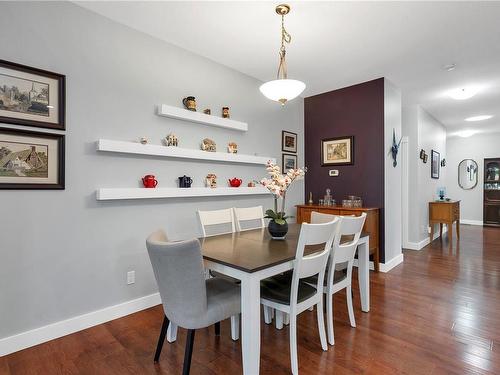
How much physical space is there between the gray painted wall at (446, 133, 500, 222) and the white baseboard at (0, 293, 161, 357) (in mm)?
8709

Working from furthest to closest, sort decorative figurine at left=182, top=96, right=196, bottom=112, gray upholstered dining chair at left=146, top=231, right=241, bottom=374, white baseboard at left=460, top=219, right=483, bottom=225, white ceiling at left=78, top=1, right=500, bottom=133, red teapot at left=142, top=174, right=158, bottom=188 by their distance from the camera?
white baseboard at left=460, top=219, right=483, bottom=225
decorative figurine at left=182, top=96, right=196, bottom=112
red teapot at left=142, top=174, right=158, bottom=188
white ceiling at left=78, top=1, right=500, bottom=133
gray upholstered dining chair at left=146, top=231, right=241, bottom=374

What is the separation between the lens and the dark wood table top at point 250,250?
1.63 m

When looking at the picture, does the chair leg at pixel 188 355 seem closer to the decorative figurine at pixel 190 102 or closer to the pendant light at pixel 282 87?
the pendant light at pixel 282 87

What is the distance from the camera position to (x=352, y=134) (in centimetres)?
409

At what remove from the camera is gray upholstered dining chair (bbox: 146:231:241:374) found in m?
1.45

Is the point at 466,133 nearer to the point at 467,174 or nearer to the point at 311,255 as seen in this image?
the point at 467,174

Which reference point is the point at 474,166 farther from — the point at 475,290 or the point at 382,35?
the point at 382,35

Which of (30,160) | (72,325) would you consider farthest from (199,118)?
(72,325)

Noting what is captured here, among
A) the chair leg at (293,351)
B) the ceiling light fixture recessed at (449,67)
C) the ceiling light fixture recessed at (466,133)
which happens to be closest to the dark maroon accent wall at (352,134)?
the ceiling light fixture recessed at (449,67)

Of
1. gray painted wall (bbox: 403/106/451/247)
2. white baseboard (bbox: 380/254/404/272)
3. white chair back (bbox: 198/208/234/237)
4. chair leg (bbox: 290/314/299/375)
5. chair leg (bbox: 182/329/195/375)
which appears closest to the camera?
chair leg (bbox: 182/329/195/375)

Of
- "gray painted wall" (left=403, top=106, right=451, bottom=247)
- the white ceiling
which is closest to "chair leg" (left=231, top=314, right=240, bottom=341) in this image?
the white ceiling

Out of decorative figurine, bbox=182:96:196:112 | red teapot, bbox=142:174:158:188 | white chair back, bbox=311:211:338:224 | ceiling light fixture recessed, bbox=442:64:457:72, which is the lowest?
white chair back, bbox=311:211:338:224

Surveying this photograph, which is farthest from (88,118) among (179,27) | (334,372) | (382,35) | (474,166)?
(474,166)

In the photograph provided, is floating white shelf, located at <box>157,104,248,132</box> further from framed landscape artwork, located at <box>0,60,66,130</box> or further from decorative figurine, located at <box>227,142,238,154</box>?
framed landscape artwork, located at <box>0,60,66,130</box>
